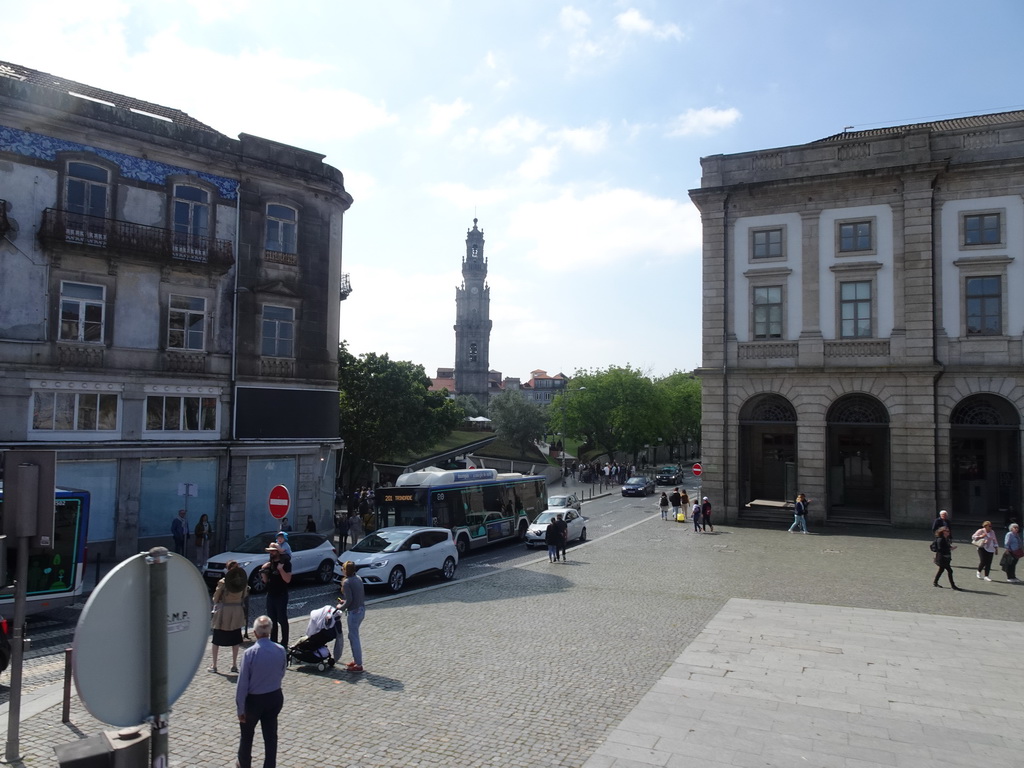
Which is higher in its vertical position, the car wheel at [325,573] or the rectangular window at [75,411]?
the rectangular window at [75,411]

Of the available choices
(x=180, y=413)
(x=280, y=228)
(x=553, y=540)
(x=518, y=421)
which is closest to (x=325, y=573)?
(x=553, y=540)

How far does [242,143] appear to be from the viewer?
28219 mm

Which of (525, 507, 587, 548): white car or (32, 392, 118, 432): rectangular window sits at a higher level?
(32, 392, 118, 432): rectangular window

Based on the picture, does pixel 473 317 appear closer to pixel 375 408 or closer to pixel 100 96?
pixel 375 408

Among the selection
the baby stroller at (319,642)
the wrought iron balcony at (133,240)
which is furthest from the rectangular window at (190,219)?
the baby stroller at (319,642)

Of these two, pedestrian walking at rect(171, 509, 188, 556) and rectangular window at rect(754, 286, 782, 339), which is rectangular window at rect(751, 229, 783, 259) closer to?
rectangular window at rect(754, 286, 782, 339)

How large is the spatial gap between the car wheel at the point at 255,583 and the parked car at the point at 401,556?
2072 mm

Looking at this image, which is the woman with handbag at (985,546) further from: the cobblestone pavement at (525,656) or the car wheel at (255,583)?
the car wheel at (255,583)

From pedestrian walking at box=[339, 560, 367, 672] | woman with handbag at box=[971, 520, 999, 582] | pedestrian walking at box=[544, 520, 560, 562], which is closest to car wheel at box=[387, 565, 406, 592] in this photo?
pedestrian walking at box=[544, 520, 560, 562]

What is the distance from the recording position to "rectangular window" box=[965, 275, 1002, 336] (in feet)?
101

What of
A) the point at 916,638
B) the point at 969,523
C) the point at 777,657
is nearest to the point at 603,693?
the point at 777,657

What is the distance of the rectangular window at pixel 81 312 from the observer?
79.8 feet

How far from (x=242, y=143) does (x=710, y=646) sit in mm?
23862

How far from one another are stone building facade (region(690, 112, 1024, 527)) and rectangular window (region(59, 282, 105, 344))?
79.6 ft
